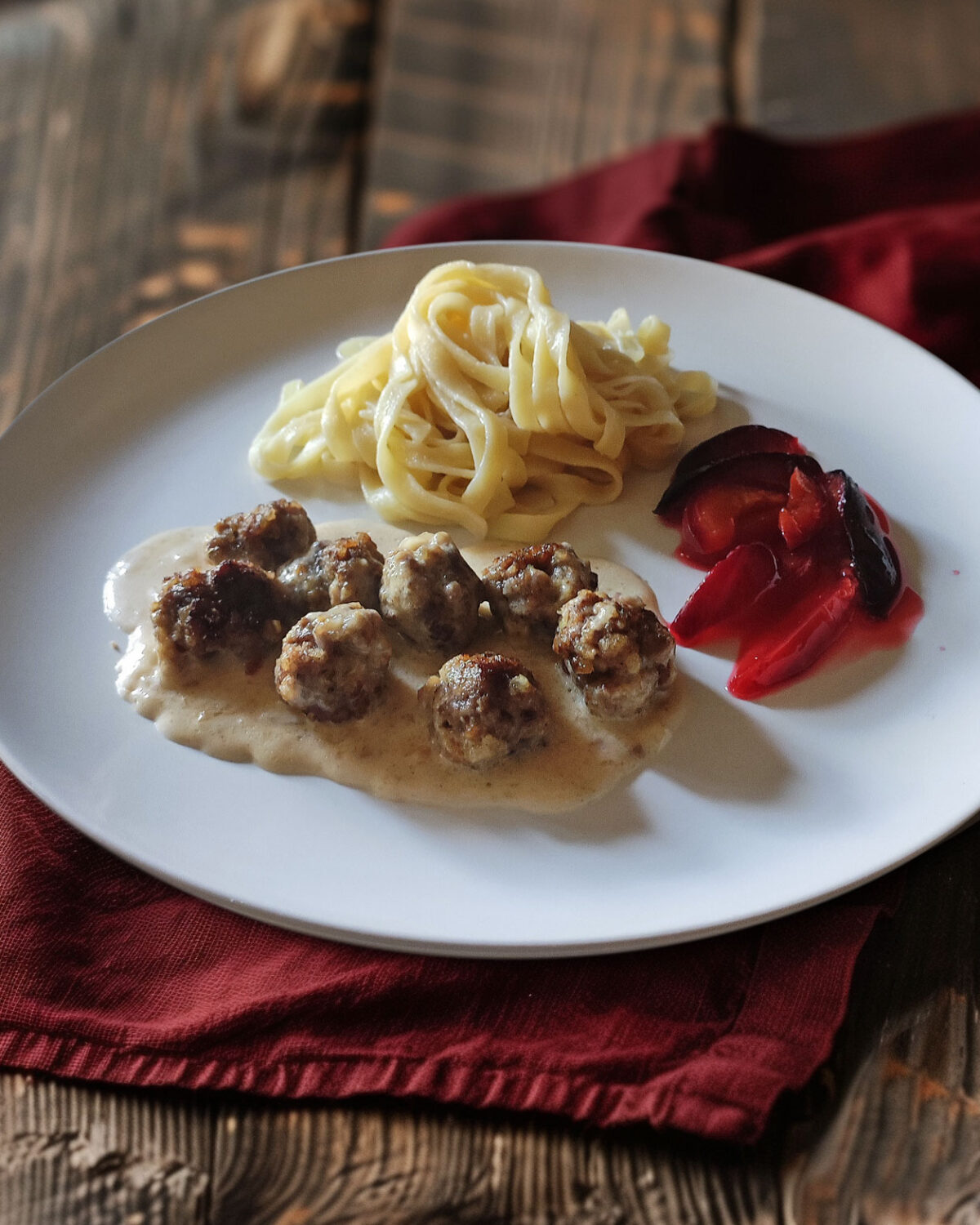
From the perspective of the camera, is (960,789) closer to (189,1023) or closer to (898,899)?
(898,899)

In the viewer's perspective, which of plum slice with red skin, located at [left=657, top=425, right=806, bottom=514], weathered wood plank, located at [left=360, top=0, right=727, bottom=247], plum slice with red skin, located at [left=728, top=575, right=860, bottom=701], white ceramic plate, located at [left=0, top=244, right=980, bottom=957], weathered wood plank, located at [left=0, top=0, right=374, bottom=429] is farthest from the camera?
weathered wood plank, located at [left=360, top=0, right=727, bottom=247]

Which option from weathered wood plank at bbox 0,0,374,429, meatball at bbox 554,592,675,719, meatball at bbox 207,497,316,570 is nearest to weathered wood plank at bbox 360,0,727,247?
weathered wood plank at bbox 0,0,374,429

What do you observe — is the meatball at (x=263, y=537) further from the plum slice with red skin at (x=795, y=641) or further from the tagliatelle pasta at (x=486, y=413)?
the plum slice with red skin at (x=795, y=641)

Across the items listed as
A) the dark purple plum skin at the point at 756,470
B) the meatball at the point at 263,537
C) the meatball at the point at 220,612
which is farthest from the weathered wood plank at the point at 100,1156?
the dark purple plum skin at the point at 756,470

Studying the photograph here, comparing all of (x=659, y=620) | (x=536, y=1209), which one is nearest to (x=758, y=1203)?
(x=536, y=1209)

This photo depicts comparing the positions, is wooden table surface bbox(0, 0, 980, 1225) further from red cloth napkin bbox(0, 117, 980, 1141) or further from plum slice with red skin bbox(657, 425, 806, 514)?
plum slice with red skin bbox(657, 425, 806, 514)

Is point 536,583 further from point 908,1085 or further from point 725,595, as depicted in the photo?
point 908,1085

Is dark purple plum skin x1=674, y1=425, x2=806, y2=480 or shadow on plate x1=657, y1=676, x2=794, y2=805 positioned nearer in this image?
shadow on plate x1=657, y1=676, x2=794, y2=805
